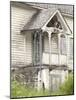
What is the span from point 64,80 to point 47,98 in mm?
228

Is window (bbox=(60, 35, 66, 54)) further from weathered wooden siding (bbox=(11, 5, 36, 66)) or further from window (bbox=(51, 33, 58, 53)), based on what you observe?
weathered wooden siding (bbox=(11, 5, 36, 66))

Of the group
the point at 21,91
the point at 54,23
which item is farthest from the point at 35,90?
the point at 54,23

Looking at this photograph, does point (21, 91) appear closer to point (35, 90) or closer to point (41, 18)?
point (35, 90)

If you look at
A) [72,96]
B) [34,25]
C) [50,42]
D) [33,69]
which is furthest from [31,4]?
[72,96]

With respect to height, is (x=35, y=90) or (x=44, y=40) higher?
(x=44, y=40)

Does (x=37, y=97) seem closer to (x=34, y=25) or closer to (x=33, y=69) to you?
(x=33, y=69)

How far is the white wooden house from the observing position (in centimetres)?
249

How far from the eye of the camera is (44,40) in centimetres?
255

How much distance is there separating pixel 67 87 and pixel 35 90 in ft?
1.03

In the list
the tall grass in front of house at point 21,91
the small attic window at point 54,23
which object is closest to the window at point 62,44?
the small attic window at point 54,23

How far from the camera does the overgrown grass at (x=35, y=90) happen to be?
2.48m

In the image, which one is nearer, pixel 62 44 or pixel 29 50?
pixel 29 50
